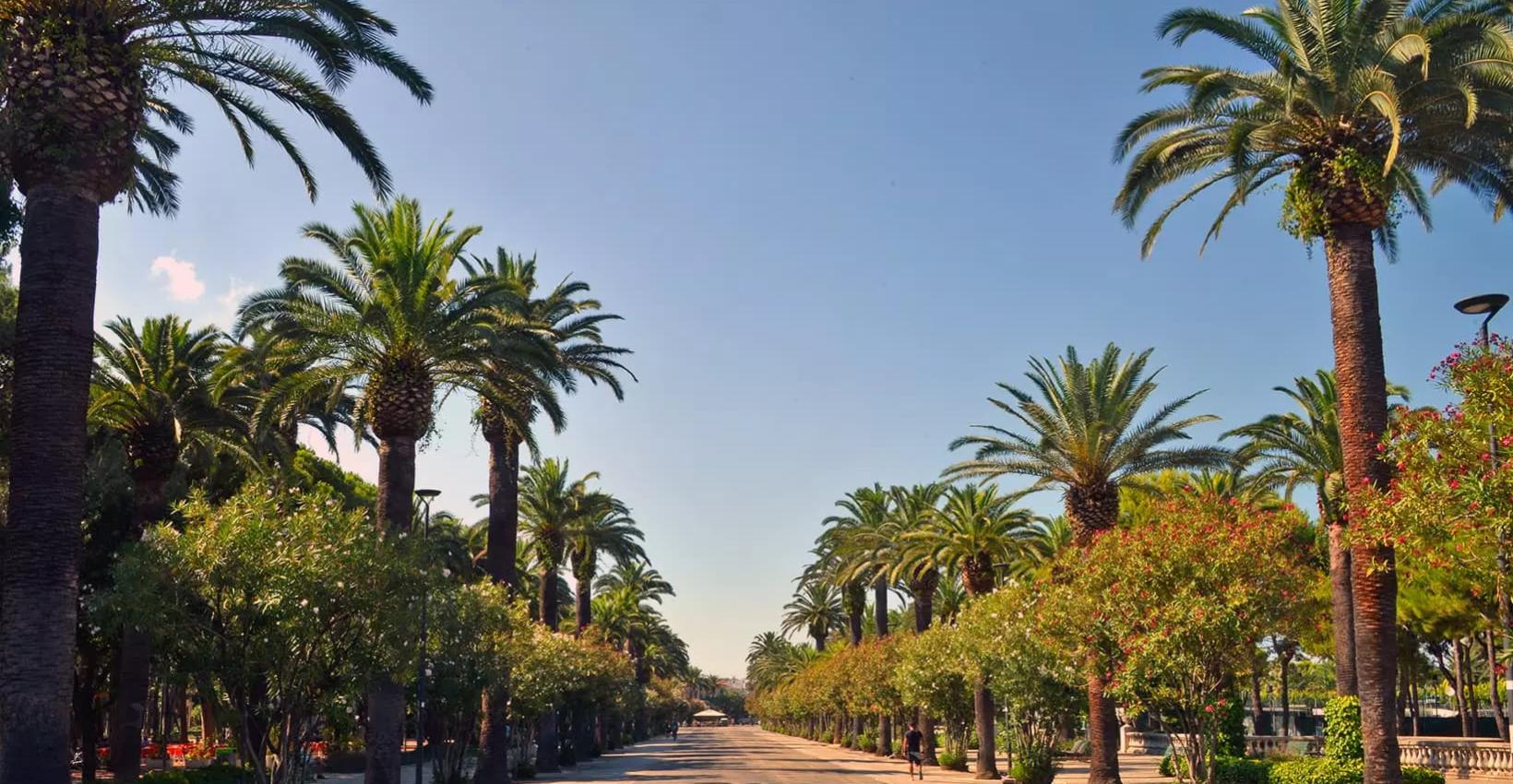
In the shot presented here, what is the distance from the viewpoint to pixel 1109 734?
95.5 ft

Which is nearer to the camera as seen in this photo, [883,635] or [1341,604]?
[1341,604]

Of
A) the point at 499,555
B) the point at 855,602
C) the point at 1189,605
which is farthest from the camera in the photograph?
the point at 855,602

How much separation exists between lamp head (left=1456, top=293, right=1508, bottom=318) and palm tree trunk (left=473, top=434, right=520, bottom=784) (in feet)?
80.2

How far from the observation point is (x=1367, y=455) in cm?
1783

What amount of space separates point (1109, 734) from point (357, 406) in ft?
63.8

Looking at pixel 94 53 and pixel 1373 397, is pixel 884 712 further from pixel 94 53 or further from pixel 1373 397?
pixel 94 53

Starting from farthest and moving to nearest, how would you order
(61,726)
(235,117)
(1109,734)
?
1. (1109,734)
2. (235,117)
3. (61,726)

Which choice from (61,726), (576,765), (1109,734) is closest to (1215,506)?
(1109,734)

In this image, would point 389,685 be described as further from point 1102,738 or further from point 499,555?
point 1102,738

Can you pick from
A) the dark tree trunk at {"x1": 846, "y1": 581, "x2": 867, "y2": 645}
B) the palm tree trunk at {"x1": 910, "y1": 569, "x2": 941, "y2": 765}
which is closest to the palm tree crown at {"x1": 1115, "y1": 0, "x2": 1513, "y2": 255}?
the palm tree trunk at {"x1": 910, "y1": 569, "x2": 941, "y2": 765}

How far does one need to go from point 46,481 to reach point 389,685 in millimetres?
10454

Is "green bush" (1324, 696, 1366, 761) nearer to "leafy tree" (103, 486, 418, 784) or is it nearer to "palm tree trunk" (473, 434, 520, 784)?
"leafy tree" (103, 486, 418, 784)

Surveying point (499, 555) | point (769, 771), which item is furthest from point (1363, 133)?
point (769, 771)

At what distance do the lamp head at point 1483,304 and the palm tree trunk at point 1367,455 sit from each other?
4.68ft
